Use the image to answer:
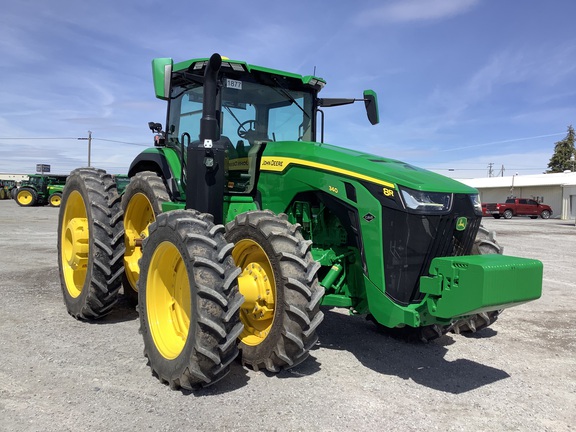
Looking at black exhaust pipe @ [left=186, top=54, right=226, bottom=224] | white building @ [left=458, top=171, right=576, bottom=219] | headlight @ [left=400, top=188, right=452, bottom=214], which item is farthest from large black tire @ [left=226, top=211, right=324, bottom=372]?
white building @ [left=458, top=171, right=576, bottom=219]

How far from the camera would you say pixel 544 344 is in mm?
5234

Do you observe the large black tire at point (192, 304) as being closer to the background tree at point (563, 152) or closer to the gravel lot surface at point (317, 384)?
the gravel lot surface at point (317, 384)

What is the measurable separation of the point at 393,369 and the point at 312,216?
1.49 meters

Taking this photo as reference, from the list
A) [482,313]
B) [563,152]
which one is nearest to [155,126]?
[482,313]

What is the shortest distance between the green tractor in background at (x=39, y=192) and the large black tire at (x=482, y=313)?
3222cm

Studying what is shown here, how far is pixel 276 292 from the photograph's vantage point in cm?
386

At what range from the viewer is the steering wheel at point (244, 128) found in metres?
5.07

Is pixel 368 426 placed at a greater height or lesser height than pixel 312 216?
lesser

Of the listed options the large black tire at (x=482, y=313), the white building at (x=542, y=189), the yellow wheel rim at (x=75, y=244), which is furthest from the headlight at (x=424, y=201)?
the white building at (x=542, y=189)

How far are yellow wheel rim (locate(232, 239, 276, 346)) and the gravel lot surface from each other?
35 cm

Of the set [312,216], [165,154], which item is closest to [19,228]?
[165,154]

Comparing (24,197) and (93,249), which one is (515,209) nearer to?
(24,197)

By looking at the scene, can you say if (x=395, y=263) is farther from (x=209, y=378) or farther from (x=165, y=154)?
(x=165, y=154)

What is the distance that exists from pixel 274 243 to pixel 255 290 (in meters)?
0.45
